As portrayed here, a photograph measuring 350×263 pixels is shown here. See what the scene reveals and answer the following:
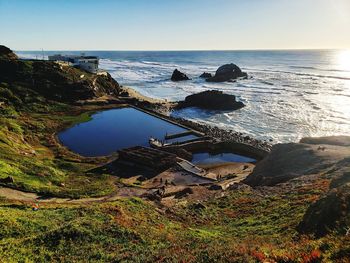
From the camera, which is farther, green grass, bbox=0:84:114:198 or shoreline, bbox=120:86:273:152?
shoreline, bbox=120:86:273:152

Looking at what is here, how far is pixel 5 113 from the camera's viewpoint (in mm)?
65062

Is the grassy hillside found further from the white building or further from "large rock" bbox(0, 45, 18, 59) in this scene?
the white building

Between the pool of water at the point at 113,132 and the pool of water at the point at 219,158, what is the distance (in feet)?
27.6

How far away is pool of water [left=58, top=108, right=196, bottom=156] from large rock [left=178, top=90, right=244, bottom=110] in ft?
62.0

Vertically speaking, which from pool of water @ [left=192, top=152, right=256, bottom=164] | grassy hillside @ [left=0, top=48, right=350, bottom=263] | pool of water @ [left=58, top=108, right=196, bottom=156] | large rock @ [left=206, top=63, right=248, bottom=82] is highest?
large rock @ [left=206, top=63, right=248, bottom=82]

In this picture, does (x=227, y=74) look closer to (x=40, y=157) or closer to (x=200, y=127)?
(x=200, y=127)

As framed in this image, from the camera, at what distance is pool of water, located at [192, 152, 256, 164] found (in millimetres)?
56969

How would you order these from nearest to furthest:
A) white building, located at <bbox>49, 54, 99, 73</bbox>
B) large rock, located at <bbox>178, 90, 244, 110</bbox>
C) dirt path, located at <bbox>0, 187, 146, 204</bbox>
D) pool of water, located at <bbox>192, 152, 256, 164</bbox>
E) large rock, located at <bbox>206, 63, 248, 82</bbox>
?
dirt path, located at <bbox>0, 187, 146, 204</bbox> → pool of water, located at <bbox>192, 152, 256, 164</bbox> → large rock, located at <bbox>178, 90, 244, 110</bbox> → white building, located at <bbox>49, 54, 99, 73</bbox> → large rock, located at <bbox>206, 63, 248, 82</bbox>

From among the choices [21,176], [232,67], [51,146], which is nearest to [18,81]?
[51,146]

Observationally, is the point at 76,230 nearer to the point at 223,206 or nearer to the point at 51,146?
the point at 223,206

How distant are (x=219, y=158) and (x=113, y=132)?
2290 cm

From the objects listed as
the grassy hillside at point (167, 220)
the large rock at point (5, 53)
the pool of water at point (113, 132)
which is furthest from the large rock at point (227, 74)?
the grassy hillside at point (167, 220)

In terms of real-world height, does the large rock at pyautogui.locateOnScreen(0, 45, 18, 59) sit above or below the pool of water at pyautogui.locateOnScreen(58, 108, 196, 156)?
above

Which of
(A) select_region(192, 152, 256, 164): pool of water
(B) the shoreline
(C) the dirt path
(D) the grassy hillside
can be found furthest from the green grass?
(B) the shoreline
